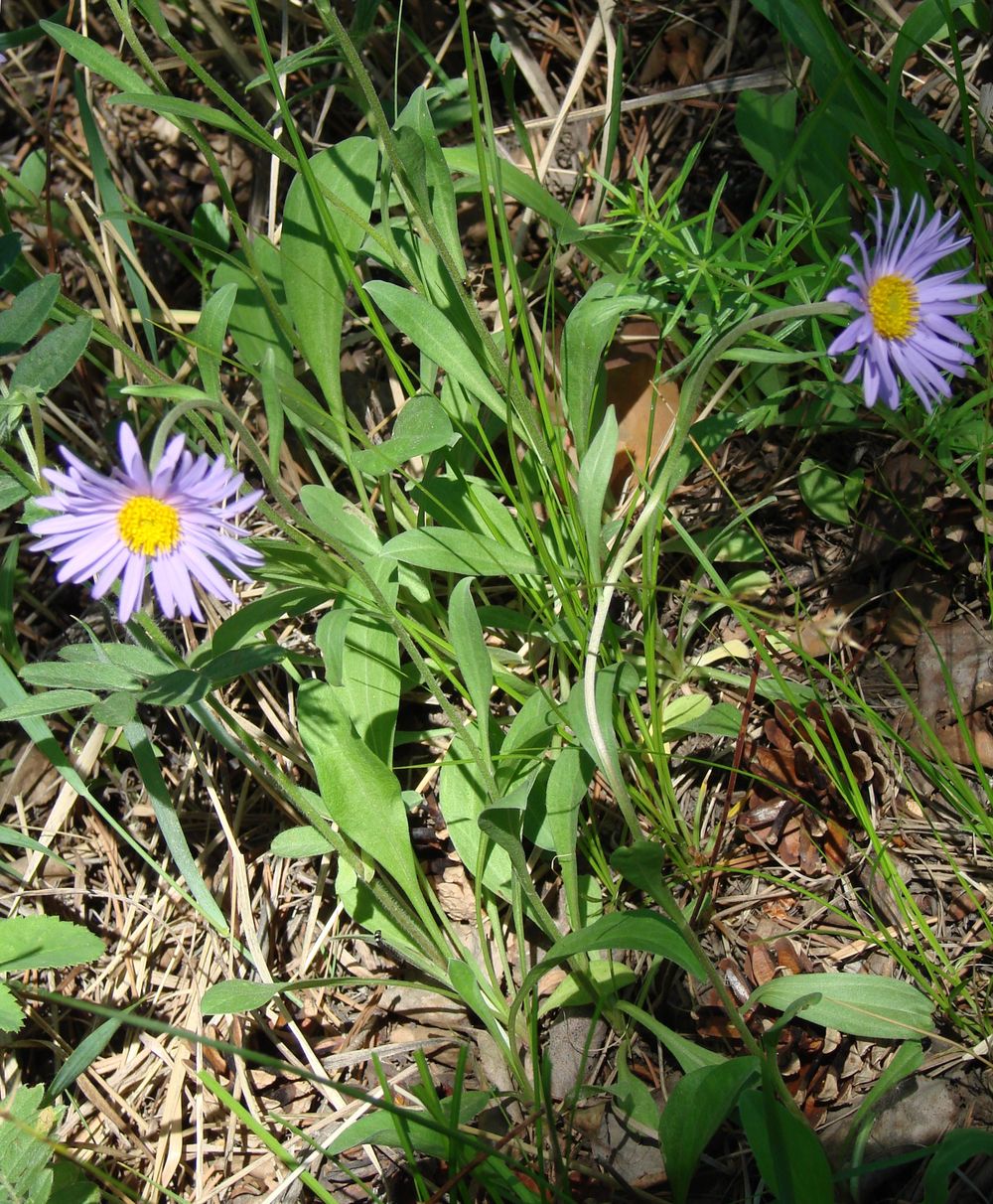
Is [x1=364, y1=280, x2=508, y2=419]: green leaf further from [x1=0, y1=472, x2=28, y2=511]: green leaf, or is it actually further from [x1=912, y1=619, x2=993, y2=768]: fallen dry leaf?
[x1=912, y1=619, x2=993, y2=768]: fallen dry leaf

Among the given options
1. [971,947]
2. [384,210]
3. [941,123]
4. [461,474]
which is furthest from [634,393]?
[971,947]

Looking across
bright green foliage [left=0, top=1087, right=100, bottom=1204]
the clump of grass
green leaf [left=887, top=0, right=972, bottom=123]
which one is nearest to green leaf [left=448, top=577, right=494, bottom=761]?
the clump of grass

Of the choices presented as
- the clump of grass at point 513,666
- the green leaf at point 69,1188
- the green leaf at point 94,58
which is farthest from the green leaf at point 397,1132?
the green leaf at point 94,58

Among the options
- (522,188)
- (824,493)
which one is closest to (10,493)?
(522,188)

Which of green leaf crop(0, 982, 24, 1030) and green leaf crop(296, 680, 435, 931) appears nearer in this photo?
green leaf crop(0, 982, 24, 1030)

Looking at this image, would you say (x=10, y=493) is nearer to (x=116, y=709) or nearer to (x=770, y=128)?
(x=116, y=709)
